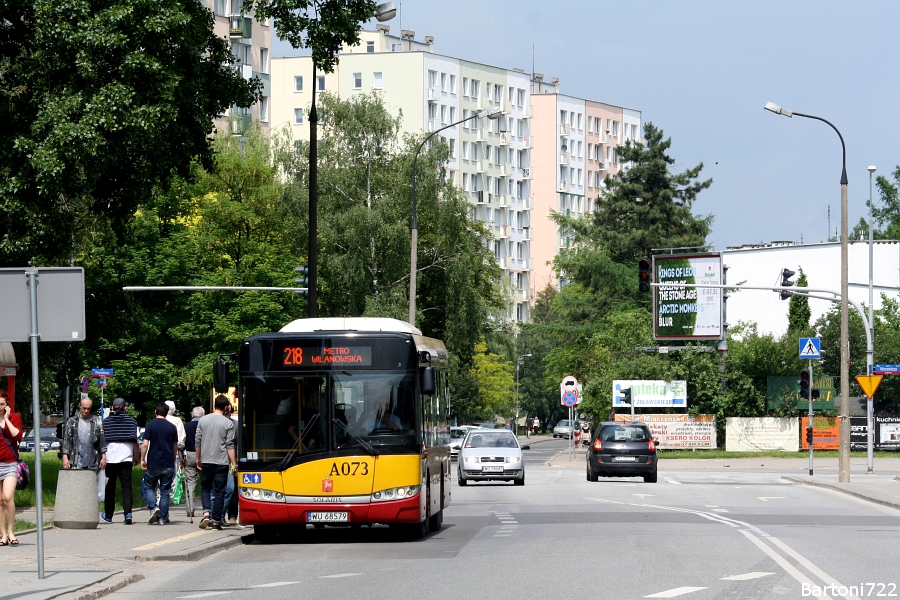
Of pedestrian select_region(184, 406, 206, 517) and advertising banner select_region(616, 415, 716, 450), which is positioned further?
advertising banner select_region(616, 415, 716, 450)

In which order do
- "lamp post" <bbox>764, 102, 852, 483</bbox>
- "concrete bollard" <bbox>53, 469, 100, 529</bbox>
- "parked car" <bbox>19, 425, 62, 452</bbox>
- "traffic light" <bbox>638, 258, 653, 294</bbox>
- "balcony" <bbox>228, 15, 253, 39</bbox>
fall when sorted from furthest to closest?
"balcony" <bbox>228, 15, 253, 39</bbox> < "parked car" <bbox>19, 425, 62, 452</bbox> < "traffic light" <bbox>638, 258, 653, 294</bbox> < "lamp post" <bbox>764, 102, 852, 483</bbox> < "concrete bollard" <bbox>53, 469, 100, 529</bbox>

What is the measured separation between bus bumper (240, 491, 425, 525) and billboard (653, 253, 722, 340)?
48.9 meters

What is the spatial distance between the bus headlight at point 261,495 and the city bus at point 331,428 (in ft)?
0.04

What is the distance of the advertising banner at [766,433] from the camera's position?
64875mm

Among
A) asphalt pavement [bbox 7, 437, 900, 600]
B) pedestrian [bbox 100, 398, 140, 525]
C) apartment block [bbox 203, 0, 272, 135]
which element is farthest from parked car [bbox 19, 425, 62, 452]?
asphalt pavement [bbox 7, 437, 900, 600]

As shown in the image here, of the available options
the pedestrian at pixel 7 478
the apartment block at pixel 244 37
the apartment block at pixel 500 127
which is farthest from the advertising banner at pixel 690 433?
the apartment block at pixel 500 127

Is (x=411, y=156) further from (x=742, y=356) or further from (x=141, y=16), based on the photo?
(x=141, y=16)

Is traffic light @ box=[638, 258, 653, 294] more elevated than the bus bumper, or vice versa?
traffic light @ box=[638, 258, 653, 294]

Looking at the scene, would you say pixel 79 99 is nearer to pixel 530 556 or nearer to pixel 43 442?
pixel 530 556

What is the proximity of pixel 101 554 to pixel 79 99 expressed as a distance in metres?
→ 9.38

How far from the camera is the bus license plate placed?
18703 millimetres

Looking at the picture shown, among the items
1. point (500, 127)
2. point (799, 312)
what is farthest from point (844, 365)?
point (500, 127)

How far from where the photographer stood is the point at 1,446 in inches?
671

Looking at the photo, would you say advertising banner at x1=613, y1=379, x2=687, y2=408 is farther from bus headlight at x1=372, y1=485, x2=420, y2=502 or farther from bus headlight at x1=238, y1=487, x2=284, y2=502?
bus headlight at x1=238, y1=487, x2=284, y2=502
